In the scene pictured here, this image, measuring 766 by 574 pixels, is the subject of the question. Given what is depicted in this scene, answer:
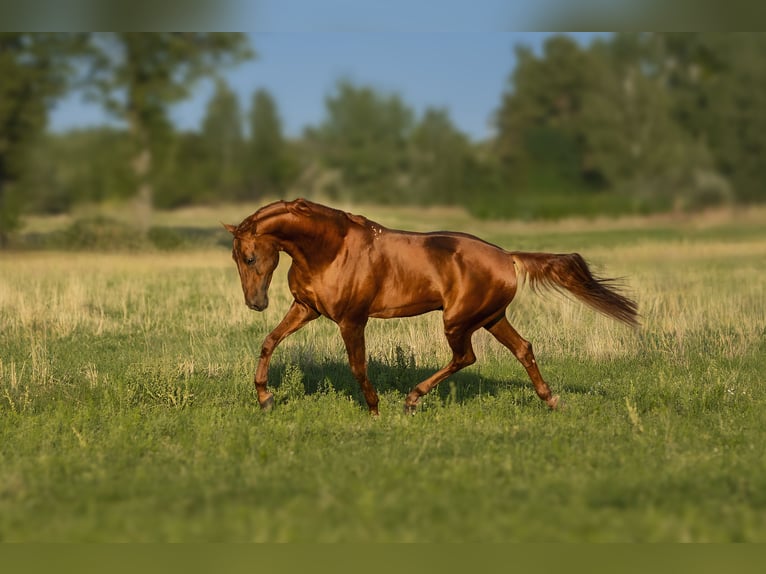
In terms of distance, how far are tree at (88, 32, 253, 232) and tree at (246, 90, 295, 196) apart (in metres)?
2.48

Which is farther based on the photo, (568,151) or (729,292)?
(568,151)

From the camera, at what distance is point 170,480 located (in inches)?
233

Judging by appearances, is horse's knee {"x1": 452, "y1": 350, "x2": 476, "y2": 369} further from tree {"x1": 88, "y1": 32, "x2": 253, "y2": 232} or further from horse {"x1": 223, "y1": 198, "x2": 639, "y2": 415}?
tree {"x1": 88, "y1": 32, "x2": 253, "y2": 232}

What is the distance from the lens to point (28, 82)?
25.7m

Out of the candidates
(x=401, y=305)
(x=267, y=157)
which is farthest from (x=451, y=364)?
(x=267, y=157)

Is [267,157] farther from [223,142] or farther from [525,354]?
[525,354]

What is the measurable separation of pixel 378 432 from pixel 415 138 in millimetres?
48731

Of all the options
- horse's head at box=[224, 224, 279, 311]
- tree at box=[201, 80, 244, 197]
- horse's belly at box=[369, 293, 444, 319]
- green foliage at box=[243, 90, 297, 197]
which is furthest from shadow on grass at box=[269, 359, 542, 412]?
green foliage at box=[243, 90, 297, 197]

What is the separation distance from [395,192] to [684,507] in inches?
1700

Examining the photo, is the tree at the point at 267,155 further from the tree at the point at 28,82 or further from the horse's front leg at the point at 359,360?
the horse's front leg at the point at 359,360

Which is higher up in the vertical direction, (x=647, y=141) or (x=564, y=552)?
(x=647, y=141)

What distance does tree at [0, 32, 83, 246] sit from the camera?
83.3 feet

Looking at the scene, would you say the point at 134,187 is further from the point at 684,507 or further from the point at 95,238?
the point at 684,507

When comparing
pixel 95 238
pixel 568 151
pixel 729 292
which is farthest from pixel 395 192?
pixel 729 292
